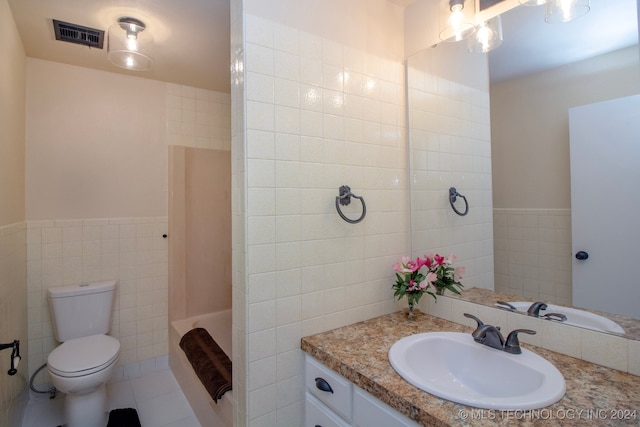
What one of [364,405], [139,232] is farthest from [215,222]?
[364,405]

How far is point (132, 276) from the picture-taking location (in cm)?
256

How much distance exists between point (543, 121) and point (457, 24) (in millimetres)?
597

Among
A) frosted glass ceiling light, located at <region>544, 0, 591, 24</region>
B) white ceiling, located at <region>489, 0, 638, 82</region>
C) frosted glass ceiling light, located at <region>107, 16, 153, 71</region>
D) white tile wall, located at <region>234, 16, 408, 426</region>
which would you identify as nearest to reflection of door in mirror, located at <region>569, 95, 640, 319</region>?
white ceiling, located at <region>489, 0, 638, 82</region>

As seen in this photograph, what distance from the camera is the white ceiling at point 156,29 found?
163cm

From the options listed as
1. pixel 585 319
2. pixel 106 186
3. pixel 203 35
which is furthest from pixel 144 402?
pixel 585 319

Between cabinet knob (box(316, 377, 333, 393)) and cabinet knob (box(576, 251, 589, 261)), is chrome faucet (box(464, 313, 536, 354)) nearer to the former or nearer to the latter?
cabinet knob (box(576, 251, 589, 261))

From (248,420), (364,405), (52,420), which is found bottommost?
(52,420)

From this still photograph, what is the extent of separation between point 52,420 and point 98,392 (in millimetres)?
405

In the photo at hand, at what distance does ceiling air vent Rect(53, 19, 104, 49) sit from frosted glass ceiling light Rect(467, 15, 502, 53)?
210 cm

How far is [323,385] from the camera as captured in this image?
116 centimetres

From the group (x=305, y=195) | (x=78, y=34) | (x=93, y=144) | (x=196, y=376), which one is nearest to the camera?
(x=305, y=195)

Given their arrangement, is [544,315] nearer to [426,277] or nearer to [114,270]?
[426,277]

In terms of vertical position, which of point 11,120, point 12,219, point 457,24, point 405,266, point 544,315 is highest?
point 457,24

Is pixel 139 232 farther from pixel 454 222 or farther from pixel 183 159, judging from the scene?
pixel 454 222
